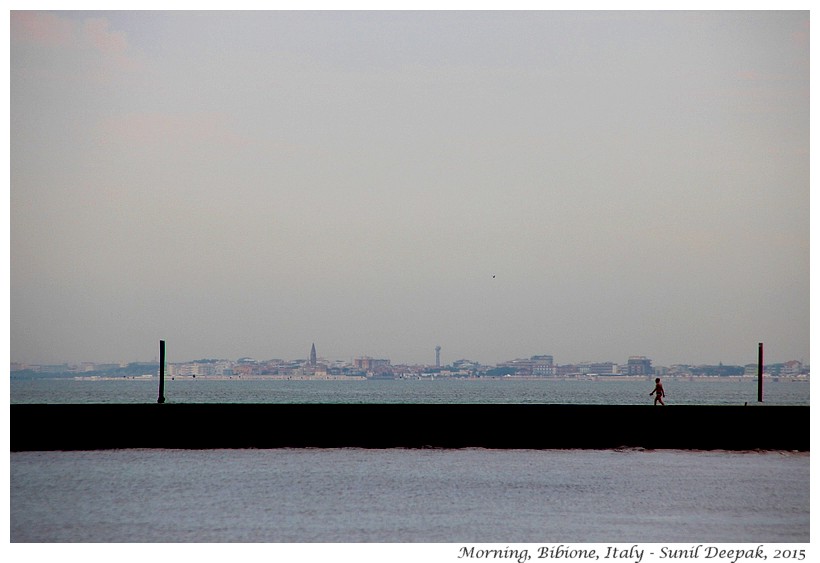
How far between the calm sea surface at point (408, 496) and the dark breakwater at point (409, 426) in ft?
1.61

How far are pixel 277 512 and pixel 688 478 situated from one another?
310 inches

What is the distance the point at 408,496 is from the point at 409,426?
7018 millimetres

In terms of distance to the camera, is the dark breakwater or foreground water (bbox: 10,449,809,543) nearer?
foreground water (bbox: 10,449,809,543)

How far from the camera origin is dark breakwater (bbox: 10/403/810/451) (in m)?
23.5

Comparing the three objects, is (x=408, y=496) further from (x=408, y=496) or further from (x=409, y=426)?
(x=409, y=426)

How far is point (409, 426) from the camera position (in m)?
24.3

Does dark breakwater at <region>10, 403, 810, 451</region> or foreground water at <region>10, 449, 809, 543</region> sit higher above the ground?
dark breakwater at <region>10, 403, 810, 451</region>

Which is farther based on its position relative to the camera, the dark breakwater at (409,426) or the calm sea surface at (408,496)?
the dark breakwater at (409,426)

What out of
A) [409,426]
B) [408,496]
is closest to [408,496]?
[408,496]

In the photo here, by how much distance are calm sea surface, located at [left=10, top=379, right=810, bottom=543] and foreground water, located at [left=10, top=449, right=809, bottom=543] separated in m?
0.03

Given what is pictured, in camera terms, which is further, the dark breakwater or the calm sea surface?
the dark breakwater

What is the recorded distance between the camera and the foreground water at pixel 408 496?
1410 centimetres
